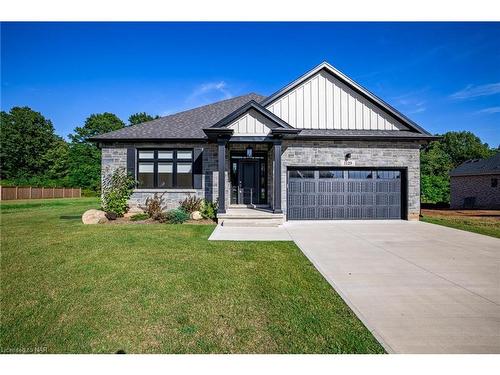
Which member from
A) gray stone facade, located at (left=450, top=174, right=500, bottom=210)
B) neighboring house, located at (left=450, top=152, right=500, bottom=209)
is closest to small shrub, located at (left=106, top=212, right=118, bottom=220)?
gray stone facade, located at (left=450, top=174, right=500, bottom=210)

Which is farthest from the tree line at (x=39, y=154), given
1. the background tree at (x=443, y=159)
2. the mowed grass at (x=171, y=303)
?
the background tree at (x=443, y=159)

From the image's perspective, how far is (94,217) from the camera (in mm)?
Result: 10523

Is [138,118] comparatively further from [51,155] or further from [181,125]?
[181,125]

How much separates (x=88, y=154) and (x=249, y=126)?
47961mm

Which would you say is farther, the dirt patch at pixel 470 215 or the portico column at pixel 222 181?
the dirt patch at pixel 470 215

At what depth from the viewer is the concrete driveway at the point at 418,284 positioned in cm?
292

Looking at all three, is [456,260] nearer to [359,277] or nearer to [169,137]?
[359,277]

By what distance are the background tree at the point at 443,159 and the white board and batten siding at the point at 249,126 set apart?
8731 millimetres

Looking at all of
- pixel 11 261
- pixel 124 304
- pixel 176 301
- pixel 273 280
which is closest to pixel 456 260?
pixel 273 280

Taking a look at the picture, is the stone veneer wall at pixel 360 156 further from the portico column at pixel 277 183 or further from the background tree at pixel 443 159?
the background tree at pixel 443 159

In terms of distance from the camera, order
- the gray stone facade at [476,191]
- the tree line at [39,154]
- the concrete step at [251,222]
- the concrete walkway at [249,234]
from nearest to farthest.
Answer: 1. the concrete walkway at [249,234]
2. the concrete step at [251,222]
3. the gray stone facade at [476,191]
4. the tree line at [39,154]

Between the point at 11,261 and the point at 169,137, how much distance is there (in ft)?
25.5

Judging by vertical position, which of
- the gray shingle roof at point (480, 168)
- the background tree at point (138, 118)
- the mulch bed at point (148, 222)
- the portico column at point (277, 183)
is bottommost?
the mulch bed at point (148, 222)

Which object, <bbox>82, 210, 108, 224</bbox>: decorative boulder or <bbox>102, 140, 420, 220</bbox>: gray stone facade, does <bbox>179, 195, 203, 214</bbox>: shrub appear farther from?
<bbox>82, 210, 108, 224</bbox>: decorative boulder
